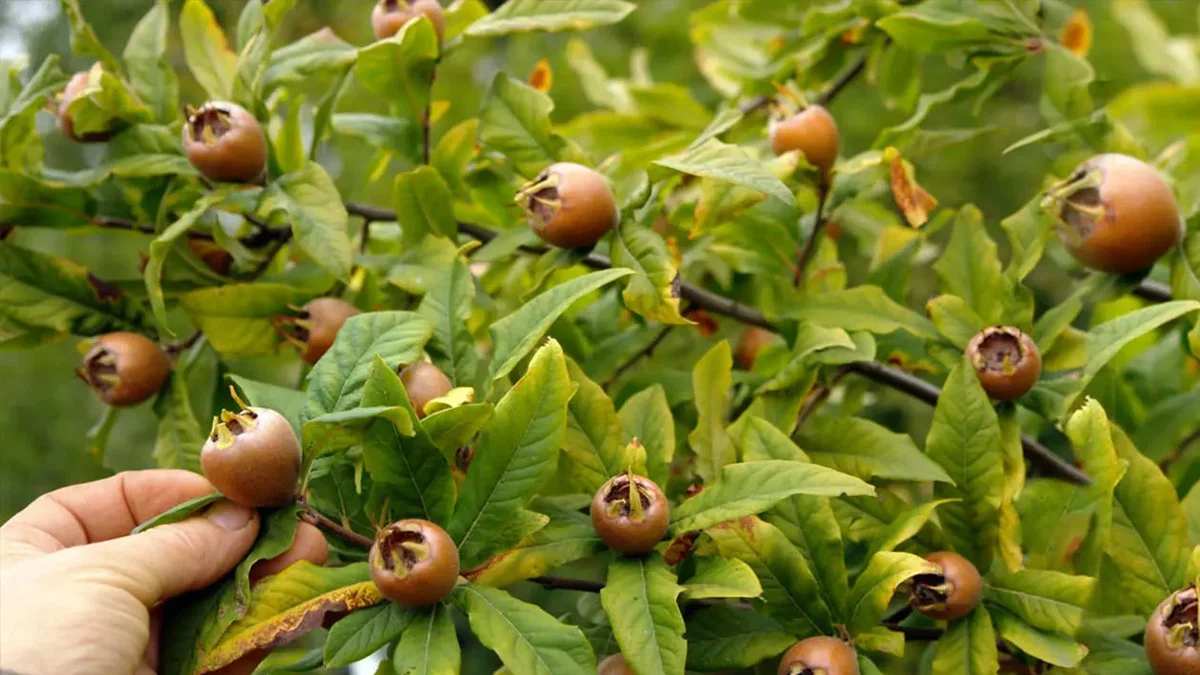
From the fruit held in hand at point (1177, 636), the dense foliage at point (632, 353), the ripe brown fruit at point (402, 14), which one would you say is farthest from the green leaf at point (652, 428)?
the ripe brown fruit at point (402, 14)

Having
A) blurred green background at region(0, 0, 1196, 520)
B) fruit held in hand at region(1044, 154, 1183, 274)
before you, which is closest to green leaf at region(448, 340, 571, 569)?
fruit held in hand at region(1044, 154, 1183, 274)

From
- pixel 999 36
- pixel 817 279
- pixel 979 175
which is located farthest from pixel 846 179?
pixel 979 175

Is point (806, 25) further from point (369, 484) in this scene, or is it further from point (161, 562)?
point (161, 562)

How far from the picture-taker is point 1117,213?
1484 millimetres

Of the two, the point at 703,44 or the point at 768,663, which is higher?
the point at 703,44

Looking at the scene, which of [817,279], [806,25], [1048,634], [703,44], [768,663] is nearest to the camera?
[1048,634]

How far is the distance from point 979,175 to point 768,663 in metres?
2.63

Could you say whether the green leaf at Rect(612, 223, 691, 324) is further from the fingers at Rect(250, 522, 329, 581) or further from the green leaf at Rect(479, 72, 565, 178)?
the fingers at Rect(250, 522, 329, 581)

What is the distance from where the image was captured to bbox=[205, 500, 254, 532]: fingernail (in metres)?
1.23

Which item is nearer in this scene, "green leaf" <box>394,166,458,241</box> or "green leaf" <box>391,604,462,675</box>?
→ "green leaf" <box>391,604,462,675</box>

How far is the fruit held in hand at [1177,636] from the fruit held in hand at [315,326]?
1.00 m

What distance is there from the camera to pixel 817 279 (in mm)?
1769

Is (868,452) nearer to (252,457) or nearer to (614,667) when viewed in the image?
(614,667)

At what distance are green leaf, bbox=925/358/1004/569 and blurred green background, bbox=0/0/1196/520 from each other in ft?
6.37
